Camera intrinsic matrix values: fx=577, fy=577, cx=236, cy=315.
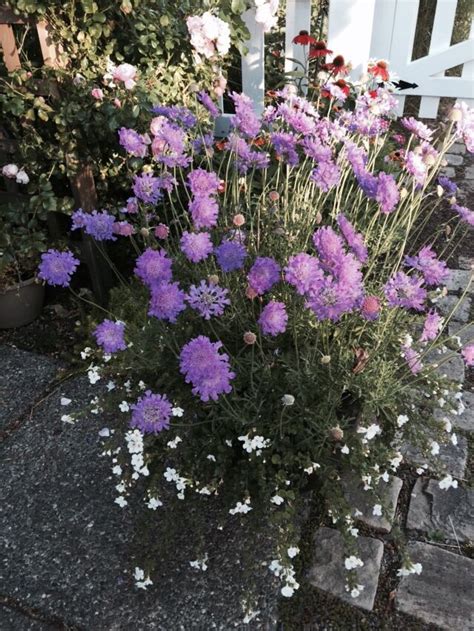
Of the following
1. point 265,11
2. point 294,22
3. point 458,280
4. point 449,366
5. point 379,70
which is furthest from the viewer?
point 294,22

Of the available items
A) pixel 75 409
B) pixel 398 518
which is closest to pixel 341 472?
pixel 398 518

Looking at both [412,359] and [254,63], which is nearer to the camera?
[412,359]

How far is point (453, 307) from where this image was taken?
2.69 m

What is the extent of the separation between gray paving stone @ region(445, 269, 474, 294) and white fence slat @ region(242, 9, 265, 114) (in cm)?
141

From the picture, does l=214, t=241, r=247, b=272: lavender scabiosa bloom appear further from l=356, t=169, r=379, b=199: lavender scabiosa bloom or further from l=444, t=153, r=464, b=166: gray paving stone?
l=444, t=153, r=464, b=166: gray paving stone

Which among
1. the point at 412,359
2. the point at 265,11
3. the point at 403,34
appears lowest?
the point at 412,359

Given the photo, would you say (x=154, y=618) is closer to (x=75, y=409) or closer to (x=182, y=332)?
(x=182, y=332)

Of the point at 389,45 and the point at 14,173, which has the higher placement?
the point at 389,45

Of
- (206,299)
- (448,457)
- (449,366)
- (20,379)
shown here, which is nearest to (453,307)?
(449,366)

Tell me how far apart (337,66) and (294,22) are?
1.84ft

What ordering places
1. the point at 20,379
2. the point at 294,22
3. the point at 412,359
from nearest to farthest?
the point at 412,359 < the point at 20,379 < the point at 294,22

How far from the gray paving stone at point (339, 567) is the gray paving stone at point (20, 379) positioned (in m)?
1.31

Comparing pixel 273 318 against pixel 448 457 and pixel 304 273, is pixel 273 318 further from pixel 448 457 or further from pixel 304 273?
pixel 448 457

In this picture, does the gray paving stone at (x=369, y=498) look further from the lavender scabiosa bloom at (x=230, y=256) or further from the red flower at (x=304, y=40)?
the red flower at (x=304, y=40)
